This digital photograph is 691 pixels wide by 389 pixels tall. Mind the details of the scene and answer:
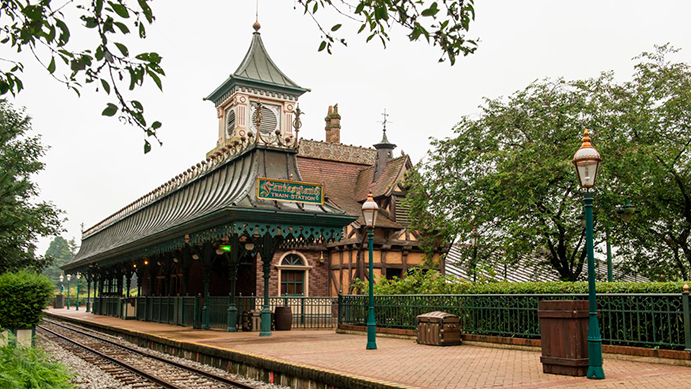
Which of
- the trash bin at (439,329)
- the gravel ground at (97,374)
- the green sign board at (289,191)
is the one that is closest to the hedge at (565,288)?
the trash bin at (439,329)

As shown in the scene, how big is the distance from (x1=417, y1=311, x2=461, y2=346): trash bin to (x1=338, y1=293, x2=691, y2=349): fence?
46 centimetres

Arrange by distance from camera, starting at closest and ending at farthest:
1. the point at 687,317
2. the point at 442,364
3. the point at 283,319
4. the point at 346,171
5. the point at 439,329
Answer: the point at 687,317
the point at 442,364
the point at 439,329
the point at 283,319
the point at 346,171

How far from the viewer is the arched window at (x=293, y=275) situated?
2822cm

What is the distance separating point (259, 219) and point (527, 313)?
738 cm

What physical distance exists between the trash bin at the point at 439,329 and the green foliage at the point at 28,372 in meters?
8.21

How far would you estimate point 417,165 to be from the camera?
26.2 meters

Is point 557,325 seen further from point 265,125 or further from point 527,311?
point 265,125

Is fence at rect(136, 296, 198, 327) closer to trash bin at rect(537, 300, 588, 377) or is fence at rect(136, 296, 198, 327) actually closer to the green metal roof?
the green metal roof

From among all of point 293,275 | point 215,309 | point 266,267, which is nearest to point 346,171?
point 293,275

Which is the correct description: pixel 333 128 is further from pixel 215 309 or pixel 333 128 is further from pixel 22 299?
pixel 22 299

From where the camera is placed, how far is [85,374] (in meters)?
12.6

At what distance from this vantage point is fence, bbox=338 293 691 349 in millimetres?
10164

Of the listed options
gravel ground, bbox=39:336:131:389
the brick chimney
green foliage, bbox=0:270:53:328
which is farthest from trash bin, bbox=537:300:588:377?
the brick chimney

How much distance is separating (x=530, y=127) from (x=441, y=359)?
1352 cm
